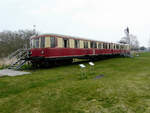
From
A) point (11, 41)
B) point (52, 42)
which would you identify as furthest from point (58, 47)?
point (11, 41)

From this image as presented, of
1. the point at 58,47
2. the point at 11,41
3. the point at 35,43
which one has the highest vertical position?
the point at 11,41

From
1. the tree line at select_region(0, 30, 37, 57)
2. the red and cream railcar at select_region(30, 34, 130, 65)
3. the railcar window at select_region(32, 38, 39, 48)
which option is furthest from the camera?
the tree line at select_region(0, 30, 37, 57)

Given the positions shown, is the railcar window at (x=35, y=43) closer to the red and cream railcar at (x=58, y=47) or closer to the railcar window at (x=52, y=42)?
the red and cream railcar at (x=58, y=47)

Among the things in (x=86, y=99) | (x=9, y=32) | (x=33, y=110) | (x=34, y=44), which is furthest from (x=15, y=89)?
(x=9, y=32)

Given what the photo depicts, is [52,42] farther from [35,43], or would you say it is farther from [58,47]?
[35,43]

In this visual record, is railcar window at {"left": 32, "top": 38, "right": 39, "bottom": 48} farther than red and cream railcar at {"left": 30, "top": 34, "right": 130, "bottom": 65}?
Yes

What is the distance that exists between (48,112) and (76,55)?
31.9 ft

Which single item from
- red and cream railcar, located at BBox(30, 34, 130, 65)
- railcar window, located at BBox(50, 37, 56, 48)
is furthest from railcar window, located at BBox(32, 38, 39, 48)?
railcar window, located at BBox(50, 37, 56, 48)

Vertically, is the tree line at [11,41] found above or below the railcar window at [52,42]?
above

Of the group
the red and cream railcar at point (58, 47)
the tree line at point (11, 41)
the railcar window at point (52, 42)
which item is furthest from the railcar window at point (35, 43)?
the tree line at point (11, 41)

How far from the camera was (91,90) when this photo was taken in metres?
4.29

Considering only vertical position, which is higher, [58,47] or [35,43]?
[35,43]

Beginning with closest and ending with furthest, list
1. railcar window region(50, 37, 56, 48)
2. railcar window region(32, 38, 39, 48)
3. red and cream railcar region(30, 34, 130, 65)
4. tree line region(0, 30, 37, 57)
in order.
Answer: red and cream railcar region(30, 34, 130, 65) → railcar window region(50, 37, 56, 48) → railcar window region(32, 38, 39, 48) → tree line region(0, 30, 37, 57)

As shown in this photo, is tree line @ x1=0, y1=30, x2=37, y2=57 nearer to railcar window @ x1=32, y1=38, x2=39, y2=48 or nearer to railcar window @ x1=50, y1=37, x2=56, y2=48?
railcar window @ x1=32, y1=38, x2=39, y2=48
